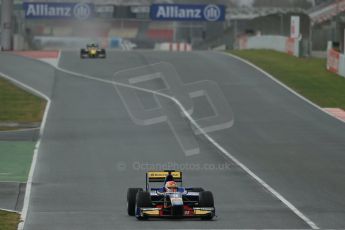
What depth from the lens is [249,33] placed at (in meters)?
87.6

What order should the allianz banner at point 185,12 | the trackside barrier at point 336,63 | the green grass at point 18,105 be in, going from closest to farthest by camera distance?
1. the green grass at point 18,105
2. the trackside barrier at point 336,63
3. the allianz banner at point 185,12

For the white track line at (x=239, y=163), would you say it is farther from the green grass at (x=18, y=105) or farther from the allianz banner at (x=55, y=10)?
the allianz banner at (x=55, y=10)

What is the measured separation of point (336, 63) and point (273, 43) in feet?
58.1

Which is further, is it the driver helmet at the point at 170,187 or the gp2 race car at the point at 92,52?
Result: the gp2 race car at the point at 92,52

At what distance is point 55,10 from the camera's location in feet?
279

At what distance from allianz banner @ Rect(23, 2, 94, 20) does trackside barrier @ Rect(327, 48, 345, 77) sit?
1416 inches

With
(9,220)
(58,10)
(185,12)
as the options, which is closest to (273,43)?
(185,12)

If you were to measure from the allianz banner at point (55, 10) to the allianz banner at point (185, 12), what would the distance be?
6.05m

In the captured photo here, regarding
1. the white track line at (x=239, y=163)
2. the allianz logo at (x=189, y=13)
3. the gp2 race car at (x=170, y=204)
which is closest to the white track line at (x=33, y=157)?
the gp2 race car at (x=170, y=204)

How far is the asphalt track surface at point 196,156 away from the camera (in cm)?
1841

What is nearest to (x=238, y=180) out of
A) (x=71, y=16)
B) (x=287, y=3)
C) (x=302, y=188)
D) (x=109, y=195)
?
(x=302, y=188)

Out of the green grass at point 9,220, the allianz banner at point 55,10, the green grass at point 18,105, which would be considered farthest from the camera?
the allianz banner at point 55,10

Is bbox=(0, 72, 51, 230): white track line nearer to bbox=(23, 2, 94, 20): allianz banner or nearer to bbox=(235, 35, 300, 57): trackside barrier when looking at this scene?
bbox=(235, 35, 300, 57): trackside barrier

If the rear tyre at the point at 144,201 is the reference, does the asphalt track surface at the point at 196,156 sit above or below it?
below
